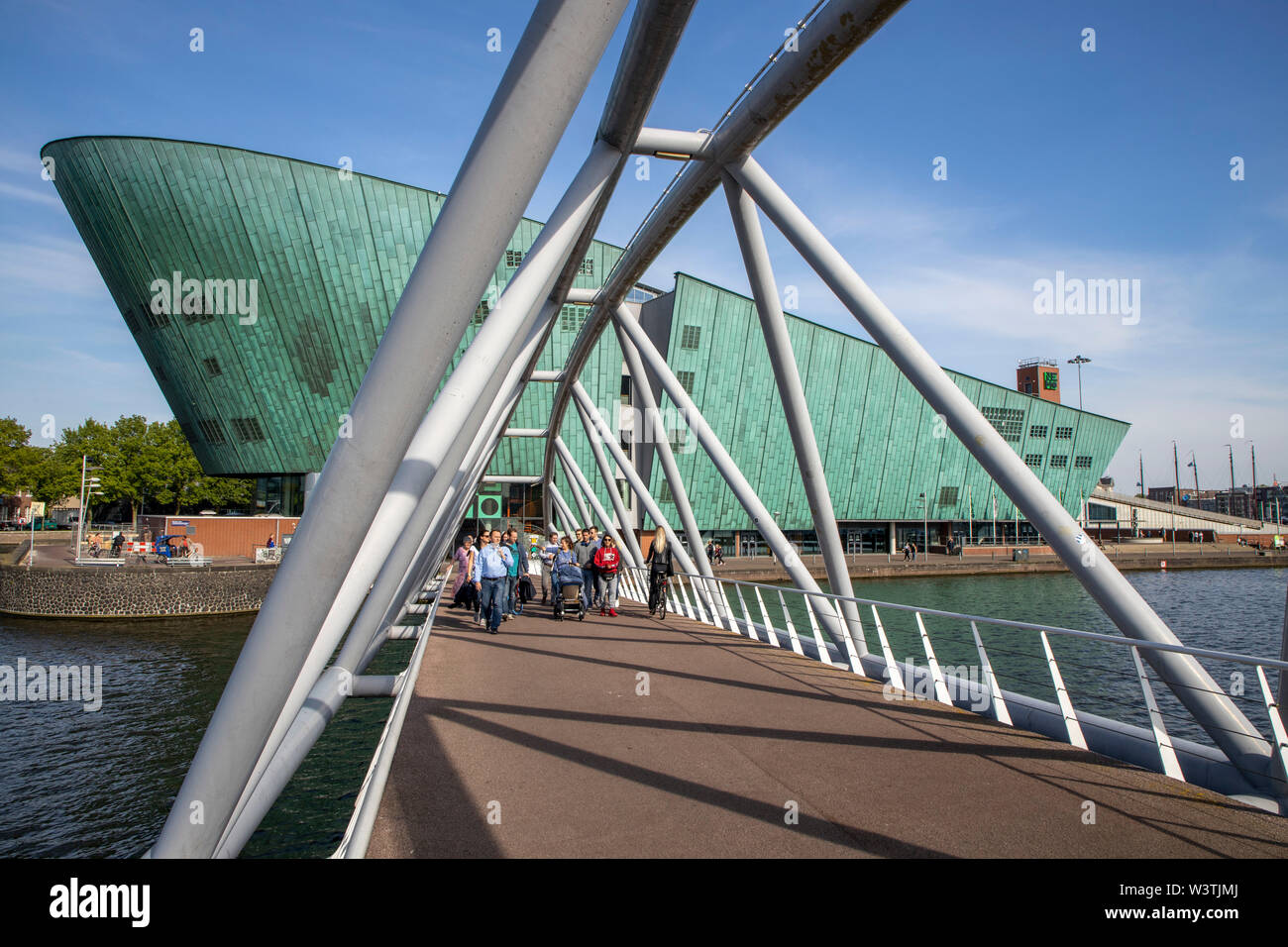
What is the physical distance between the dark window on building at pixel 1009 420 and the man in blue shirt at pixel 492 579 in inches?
1893

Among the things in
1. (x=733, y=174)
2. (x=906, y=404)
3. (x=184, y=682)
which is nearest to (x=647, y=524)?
(x=906, y=404)

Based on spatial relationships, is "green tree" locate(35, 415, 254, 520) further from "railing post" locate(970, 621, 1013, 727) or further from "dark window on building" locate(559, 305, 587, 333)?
"railing post" locate(970, 621, 1013, 727)

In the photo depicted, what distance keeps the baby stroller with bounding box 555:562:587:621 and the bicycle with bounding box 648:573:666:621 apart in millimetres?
1441

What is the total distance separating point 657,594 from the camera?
50.6 ft

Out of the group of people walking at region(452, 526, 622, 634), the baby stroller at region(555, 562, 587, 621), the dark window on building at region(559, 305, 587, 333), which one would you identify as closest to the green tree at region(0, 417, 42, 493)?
the dark window on building at region(559, 305, 587, 333)

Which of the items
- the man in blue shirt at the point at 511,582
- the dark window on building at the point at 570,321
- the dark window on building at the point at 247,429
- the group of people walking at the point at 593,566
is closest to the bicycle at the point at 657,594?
the group of people walking at the point at 593,566

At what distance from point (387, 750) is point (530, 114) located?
335 cm

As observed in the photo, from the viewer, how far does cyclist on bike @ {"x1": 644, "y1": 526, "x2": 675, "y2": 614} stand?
1466cm

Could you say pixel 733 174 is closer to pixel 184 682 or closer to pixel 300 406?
pixel 184 682

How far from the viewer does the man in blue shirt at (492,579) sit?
1245cm

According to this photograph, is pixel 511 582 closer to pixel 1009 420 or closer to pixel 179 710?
pixel 179 710

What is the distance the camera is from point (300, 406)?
132ft

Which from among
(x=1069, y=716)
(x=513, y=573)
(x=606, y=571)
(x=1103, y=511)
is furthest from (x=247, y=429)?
(x=1103, y=511)

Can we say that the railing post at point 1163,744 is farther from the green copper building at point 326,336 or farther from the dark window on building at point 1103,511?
the dark window on building at point 1103,511
